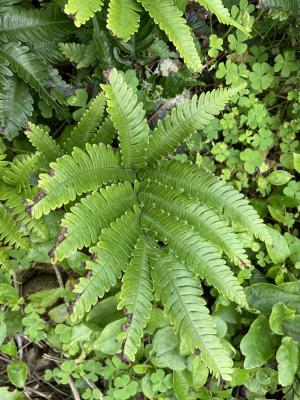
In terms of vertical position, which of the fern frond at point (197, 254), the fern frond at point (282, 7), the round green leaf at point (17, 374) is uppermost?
the fern frond at point (282, 7)

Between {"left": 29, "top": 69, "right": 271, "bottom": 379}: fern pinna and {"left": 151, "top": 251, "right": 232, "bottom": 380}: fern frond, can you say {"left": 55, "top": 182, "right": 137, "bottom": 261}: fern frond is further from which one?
{"left": 151, "top": 251, "right": 232, "bottom": 380}: fern frond

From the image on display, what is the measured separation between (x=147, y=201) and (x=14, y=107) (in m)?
0.98

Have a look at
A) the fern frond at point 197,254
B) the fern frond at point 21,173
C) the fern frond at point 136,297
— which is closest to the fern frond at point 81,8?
the fern frond at point 21,173

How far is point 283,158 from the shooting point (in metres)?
3.35

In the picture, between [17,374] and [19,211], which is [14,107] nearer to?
[19,211]

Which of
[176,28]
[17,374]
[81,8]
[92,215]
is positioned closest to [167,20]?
[176,28]

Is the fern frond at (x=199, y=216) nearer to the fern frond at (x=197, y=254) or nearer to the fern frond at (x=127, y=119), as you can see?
the fern frond at (x=197, y=254)

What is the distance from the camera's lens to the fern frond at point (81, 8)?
208cm

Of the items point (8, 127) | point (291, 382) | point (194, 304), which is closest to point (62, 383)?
point (194, 304)

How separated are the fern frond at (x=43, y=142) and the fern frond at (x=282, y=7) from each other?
1511mm

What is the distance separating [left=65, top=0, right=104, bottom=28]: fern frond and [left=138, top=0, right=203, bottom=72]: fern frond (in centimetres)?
29

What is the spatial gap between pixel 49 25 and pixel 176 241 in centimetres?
145

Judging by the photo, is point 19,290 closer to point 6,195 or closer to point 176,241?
point 6,195

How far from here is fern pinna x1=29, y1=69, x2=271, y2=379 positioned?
2256mm
